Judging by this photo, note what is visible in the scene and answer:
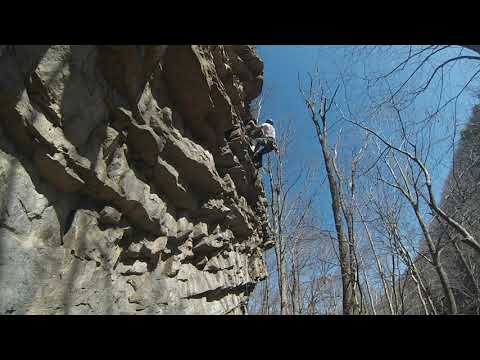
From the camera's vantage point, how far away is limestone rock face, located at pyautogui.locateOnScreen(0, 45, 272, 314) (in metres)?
2.23

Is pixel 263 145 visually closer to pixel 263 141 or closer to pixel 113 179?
pixel 263 141

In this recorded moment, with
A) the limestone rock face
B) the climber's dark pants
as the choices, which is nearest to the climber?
the climber's dark pants

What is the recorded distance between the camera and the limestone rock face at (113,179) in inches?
→ 87.7

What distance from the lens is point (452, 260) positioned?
39.6 ft

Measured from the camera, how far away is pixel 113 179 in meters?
3.24

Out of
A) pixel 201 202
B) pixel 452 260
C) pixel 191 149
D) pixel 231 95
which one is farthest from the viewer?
pixel 452 260

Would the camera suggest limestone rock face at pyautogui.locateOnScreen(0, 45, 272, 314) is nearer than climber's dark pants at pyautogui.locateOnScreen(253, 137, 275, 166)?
Yes

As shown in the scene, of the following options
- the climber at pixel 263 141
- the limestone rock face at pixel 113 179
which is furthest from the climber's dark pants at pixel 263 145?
the limestone rock face at pixel 113 179

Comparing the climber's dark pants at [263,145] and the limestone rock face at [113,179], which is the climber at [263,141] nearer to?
the climber's dark pants at [263,145]

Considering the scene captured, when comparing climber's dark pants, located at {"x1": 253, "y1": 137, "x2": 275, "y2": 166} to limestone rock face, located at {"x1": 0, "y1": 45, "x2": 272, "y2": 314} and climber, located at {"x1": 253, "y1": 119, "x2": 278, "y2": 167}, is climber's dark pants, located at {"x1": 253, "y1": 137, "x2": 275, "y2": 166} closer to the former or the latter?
climber, located at {"x1": 253, "y1": 119, "x2": 278, "y2": 167}

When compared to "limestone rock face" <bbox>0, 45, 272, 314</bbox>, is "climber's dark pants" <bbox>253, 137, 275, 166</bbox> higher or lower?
higher
